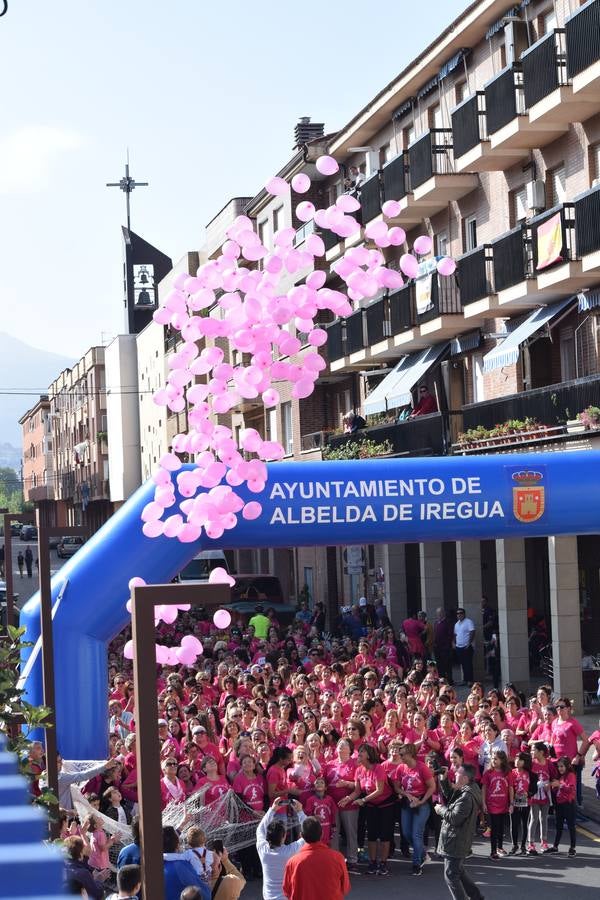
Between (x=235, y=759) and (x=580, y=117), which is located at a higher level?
(x=580, y=117)

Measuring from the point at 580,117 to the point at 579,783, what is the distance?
13123mm

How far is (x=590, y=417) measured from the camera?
71.0 ft

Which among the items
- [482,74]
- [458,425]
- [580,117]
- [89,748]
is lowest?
[89,748]

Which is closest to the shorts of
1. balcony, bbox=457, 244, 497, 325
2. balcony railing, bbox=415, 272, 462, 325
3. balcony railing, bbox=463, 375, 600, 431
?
balcony railing, bbox=463, 375, 600, 431

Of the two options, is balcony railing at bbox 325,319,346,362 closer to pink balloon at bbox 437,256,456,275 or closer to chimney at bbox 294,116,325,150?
chimney at bbox 294,116,325,150

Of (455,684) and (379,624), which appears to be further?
(379,624)

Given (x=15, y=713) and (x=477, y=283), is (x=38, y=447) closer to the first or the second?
(x=477, y=283)

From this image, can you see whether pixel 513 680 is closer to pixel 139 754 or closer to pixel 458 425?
pixel 458 425

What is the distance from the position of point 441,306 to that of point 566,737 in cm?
1635

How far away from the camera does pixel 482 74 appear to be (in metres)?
28.8

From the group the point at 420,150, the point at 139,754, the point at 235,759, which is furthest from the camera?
the point at 420,150

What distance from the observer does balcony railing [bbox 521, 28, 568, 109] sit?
23.3 meters

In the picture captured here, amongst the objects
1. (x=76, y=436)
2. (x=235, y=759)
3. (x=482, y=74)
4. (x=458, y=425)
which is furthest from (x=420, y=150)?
(x=76, y=436)

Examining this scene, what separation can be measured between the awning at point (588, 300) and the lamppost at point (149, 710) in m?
20.0
